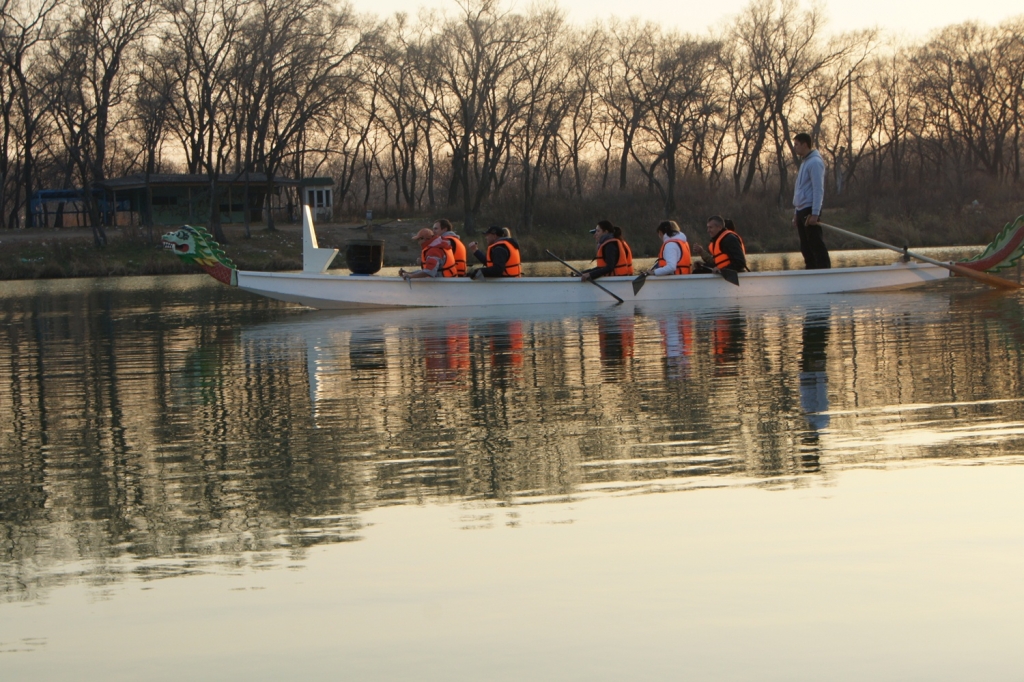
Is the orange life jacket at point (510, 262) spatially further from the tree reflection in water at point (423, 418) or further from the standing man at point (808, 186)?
the standing man at point (808, 186)

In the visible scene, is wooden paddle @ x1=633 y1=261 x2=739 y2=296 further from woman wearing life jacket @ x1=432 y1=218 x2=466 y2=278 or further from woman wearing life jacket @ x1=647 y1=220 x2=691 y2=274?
woman wearing life jacket @ x1=432 y1=218 x2=466 y2=278

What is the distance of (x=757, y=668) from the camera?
10.6 ft

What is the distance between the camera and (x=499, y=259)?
709 inches

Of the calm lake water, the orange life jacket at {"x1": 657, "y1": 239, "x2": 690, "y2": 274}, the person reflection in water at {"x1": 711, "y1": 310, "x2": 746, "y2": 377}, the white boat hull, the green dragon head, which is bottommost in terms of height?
the calm lake water

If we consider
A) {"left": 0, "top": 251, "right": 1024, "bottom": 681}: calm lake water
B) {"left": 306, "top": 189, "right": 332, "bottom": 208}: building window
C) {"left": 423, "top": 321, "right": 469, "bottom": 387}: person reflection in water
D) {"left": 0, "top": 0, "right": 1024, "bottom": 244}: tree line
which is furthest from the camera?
{"left": 306, "top": 189, "right": 332, "bottom": 208}: building window

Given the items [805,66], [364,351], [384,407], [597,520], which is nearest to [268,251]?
[805,66]

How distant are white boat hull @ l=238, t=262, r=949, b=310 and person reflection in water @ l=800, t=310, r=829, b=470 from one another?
4146mm

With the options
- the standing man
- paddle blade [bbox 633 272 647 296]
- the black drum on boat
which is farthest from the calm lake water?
the black drum on boat

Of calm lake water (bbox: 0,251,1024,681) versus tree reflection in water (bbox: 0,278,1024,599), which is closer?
calm lake water (bbox: 0,251,1024,681)

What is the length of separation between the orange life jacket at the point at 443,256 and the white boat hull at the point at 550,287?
297mm

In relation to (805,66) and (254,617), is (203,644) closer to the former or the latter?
(254,617)

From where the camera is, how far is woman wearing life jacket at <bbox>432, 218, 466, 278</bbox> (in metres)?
18.4

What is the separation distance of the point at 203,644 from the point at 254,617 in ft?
0.75

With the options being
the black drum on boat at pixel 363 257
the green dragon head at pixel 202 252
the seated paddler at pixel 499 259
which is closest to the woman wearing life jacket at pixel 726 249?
the seated paddler at pixel 499 259
